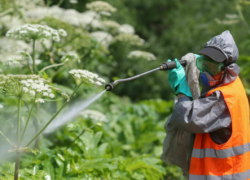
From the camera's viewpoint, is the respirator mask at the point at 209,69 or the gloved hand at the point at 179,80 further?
the gloved hand at the point at 179,80

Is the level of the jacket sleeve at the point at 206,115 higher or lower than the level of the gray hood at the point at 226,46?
lower

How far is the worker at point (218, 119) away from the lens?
7.82 feet

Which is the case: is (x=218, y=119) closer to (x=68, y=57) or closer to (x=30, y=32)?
(x=68, y=57)

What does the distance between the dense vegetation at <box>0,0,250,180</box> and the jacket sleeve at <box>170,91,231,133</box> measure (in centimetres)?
91

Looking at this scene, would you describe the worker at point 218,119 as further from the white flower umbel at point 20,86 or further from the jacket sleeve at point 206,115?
the white flower umbel at point 20,86

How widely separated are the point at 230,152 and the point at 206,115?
35cm

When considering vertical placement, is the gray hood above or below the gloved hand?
above

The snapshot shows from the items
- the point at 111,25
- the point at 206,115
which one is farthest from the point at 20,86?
the point at 111,25

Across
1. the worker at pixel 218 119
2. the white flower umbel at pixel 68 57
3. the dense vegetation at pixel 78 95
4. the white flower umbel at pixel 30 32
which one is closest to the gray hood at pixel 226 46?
the worker at pixel 218 119

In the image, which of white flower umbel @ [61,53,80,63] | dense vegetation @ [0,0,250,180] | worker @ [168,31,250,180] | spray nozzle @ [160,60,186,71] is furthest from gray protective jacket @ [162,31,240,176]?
white flower umbel @ [61,53,80,63]

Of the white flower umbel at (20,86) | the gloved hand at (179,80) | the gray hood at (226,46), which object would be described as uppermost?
the gray hood at (226,46)

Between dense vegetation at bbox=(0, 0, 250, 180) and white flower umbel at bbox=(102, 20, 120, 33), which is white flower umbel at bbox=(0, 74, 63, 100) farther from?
white flower umbel at bbox=(102, 20, 120, 33)

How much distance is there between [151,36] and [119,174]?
1124 cm

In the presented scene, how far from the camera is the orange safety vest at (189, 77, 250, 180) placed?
2400 millimetres
